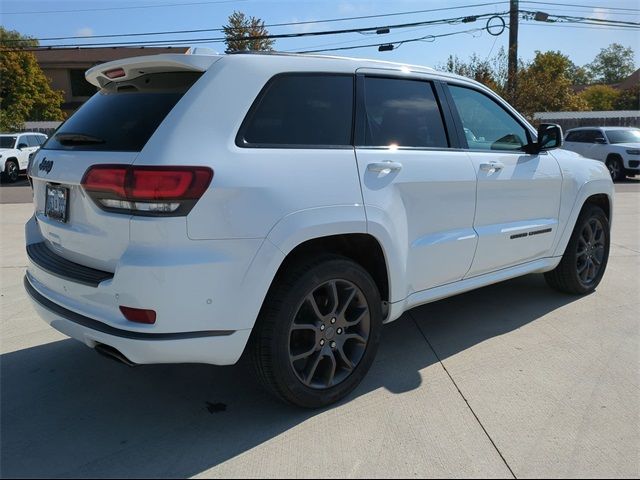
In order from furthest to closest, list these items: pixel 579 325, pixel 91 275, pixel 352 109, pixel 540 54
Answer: pixel 540 54 → pixel 579 325 → pixel 352 109 → pixel 91 275

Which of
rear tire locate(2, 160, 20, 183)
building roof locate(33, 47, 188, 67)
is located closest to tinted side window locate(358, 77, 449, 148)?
rear tire locate(2, 160, 20, 183)

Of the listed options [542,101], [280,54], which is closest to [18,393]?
[280,54]

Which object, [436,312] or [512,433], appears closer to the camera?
[512,433]

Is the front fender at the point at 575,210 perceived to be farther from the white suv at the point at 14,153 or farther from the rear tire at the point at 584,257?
the white suv at the point at 14,153

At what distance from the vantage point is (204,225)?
8.09 ft

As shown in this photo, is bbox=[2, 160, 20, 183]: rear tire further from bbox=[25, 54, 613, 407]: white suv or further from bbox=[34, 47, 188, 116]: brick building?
bbox=[34, 47, 188, 116]: brick building

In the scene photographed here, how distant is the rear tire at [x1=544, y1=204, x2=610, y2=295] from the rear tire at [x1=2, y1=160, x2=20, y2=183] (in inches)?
771

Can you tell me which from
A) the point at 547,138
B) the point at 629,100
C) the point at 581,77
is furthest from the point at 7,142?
the point at 581,77

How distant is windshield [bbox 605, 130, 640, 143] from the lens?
18078mm

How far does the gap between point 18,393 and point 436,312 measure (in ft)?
10.6

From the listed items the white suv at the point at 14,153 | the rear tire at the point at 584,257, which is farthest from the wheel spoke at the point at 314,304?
the white suv at the point at 14,153

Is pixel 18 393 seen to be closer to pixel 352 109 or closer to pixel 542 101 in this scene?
pixel 352 109

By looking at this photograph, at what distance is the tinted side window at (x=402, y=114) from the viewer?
10.9ft

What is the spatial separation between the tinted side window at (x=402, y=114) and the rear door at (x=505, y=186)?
279mm
